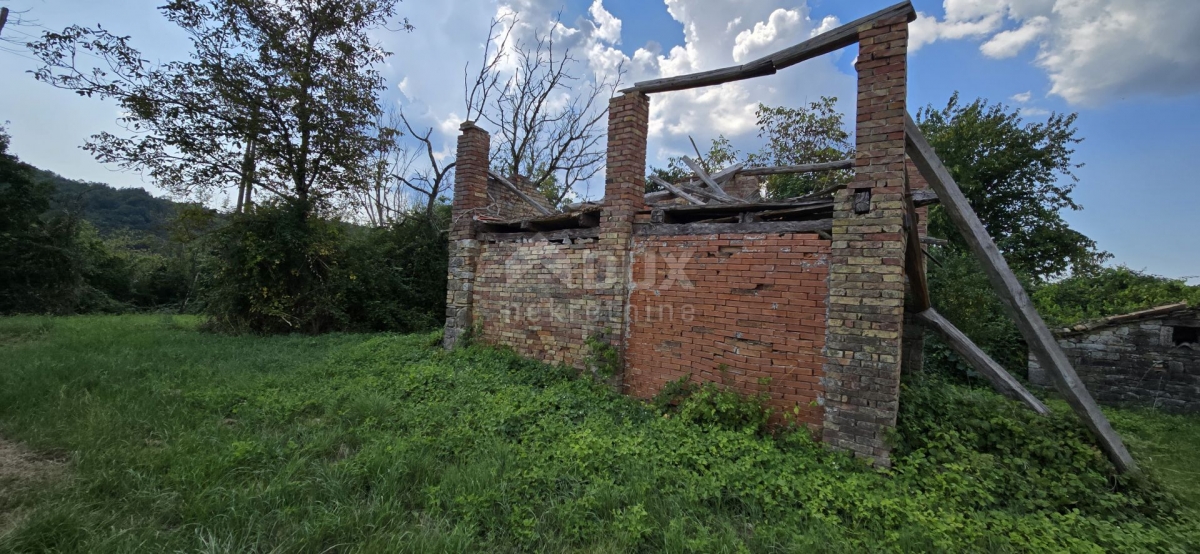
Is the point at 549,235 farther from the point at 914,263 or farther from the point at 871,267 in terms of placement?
the point at 914,263

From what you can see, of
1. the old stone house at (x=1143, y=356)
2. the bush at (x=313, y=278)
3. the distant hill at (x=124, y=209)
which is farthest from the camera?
the distant hill at (x=124, y=209)

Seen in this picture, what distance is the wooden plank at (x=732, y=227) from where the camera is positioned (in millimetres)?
4445

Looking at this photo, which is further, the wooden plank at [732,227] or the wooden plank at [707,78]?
the wooden plank at [707,78]

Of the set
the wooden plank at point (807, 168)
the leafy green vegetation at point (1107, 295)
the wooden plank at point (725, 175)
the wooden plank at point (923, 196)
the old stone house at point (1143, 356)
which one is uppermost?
the wooden plank at point (725, 175)

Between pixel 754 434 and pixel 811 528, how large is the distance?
1.40 m

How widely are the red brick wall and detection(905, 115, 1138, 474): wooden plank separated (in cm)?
123

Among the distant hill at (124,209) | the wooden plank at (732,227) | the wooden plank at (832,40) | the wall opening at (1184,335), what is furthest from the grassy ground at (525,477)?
the distant hill at (124,209)

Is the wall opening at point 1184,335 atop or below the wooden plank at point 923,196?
below

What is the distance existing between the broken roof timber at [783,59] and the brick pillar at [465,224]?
3.15m

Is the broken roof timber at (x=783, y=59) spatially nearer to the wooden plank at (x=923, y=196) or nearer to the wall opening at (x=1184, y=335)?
the wooden plank at (x=923, y=196)

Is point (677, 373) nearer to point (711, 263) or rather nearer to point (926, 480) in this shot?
point (711, 263)

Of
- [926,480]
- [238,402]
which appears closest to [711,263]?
[926,480]

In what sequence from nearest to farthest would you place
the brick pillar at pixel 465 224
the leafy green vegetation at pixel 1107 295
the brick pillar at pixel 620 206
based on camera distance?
1. the brick pillar at pixel 620 206
2. the brick pillar at pixel 465 224
3. the leafy green vegetation at pixel 1107 295

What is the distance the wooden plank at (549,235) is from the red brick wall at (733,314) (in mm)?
697
